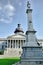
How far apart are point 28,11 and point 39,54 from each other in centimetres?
523

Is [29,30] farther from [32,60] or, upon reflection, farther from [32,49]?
[32,60]

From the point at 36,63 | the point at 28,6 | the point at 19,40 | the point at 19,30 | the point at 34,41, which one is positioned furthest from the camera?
the point at 19,30

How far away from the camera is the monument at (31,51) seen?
19.5m

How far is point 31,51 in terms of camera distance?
66.2 feet

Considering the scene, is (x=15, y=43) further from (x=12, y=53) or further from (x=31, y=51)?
(x=31, y=51)

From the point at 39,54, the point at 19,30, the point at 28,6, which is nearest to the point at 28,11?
the point at 28,6

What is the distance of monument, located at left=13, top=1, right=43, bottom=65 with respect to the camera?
767 inches

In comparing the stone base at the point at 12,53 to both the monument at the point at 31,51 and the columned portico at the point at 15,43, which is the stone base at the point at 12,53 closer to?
the columned portico at the point at 15,43

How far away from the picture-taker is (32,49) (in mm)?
20250

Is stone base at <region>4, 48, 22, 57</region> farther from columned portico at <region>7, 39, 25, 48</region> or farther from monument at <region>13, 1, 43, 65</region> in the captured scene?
monument at <region>13, 1, 43, 65</region>

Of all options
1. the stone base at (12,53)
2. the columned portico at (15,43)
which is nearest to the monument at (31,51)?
the stone base at (12,53)

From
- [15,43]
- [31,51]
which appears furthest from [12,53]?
[31,51]

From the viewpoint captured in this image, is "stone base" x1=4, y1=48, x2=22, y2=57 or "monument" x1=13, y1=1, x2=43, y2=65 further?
"stone base" x1=4, y1=48, x2=22, y2=57

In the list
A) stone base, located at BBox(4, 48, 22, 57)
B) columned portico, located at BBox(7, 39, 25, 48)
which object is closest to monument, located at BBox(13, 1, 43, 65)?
stone base, located at BBox(4, 48, 22, 57)
